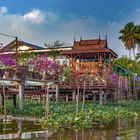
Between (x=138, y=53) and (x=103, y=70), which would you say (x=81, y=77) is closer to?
(x=103, y=70)

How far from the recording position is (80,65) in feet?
94.7

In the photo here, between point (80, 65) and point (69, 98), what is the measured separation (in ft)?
19.9

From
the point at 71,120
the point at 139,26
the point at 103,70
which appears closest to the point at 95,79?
the point at 103,70

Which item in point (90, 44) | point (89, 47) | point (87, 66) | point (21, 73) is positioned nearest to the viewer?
point (21, 73)

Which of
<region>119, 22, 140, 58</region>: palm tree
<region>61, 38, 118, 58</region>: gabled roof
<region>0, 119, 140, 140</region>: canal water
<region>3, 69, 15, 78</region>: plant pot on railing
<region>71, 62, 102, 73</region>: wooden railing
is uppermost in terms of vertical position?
<region>119, 22, 140, 58</region>: palm tree

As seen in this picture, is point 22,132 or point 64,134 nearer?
point 64,134

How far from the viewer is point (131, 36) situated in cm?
4984

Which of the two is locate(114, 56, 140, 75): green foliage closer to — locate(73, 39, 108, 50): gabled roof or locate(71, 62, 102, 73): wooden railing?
locate(73, 39, 108, 50): gabled roof

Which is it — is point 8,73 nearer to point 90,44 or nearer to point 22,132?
point 22,132

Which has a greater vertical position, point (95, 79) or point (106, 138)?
point (95, 79)

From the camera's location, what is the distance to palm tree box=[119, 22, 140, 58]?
163ft

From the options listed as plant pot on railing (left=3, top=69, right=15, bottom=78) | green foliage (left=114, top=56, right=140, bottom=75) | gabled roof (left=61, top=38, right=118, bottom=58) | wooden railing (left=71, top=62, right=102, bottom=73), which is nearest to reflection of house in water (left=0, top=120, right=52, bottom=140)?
plant pot on railing (left=3, top=69, right=15, bottom=78)

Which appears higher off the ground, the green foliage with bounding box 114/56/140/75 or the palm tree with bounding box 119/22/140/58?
the palm tree with bounding box 119/22/140/58

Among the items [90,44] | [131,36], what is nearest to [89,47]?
[90,44]
